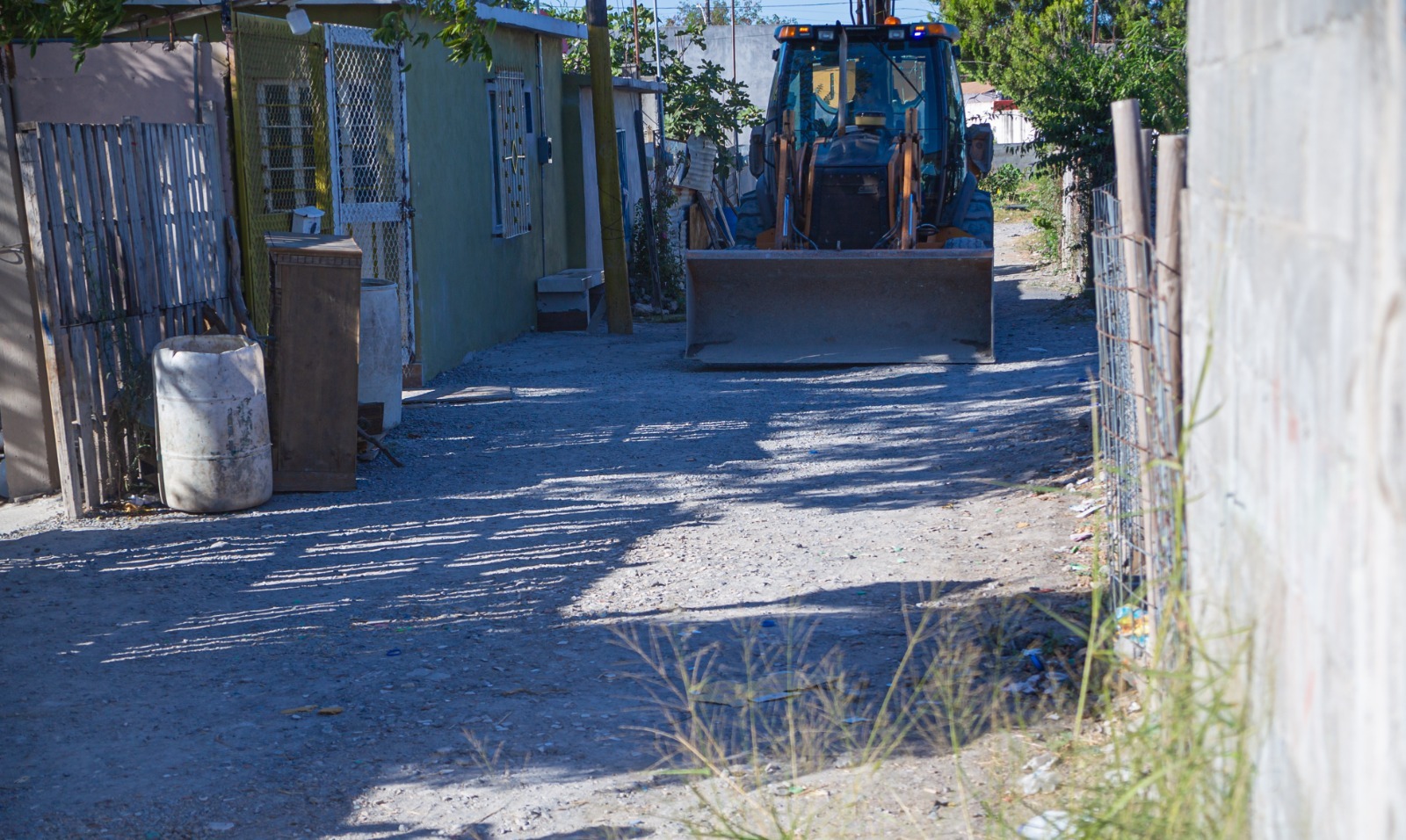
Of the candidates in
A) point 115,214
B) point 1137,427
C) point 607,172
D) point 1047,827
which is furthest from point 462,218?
point 1047,827

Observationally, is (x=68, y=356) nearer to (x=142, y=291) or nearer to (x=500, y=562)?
(x=142, y=291)

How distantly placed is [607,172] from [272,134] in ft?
15.4

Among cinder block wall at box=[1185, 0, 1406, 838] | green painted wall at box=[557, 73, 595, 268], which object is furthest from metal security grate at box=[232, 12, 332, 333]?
cinder block wall at box=[1185, 0, 1406, 838]

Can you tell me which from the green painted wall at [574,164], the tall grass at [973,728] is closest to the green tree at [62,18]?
the tall grass at [973,728]

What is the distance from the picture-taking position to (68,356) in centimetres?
649

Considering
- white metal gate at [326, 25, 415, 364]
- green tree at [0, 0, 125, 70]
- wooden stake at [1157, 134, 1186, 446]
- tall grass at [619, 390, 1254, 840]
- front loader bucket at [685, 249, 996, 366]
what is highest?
green tree at [0, 0, 125, 70]

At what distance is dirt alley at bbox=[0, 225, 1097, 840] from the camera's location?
3.77 m

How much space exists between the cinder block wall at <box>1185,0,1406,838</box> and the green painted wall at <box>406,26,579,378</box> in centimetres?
849

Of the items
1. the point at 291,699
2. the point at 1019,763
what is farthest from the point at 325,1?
the point at 1019,763

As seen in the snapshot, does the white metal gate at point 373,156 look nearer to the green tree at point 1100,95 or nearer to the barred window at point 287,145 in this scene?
the barred window at point 287,145

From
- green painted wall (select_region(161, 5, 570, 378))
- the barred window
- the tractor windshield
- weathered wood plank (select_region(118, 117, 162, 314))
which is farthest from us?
the tractor windshield

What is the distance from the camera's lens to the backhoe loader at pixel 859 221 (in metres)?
10.6

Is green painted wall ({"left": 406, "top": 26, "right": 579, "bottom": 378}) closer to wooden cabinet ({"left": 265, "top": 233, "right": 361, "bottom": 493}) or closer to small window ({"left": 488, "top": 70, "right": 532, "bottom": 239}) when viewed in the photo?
small window ({"left": 488, "top": 70, "right": 532, "bottom": 239})

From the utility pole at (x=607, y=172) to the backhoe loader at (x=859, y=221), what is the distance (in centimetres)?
151
